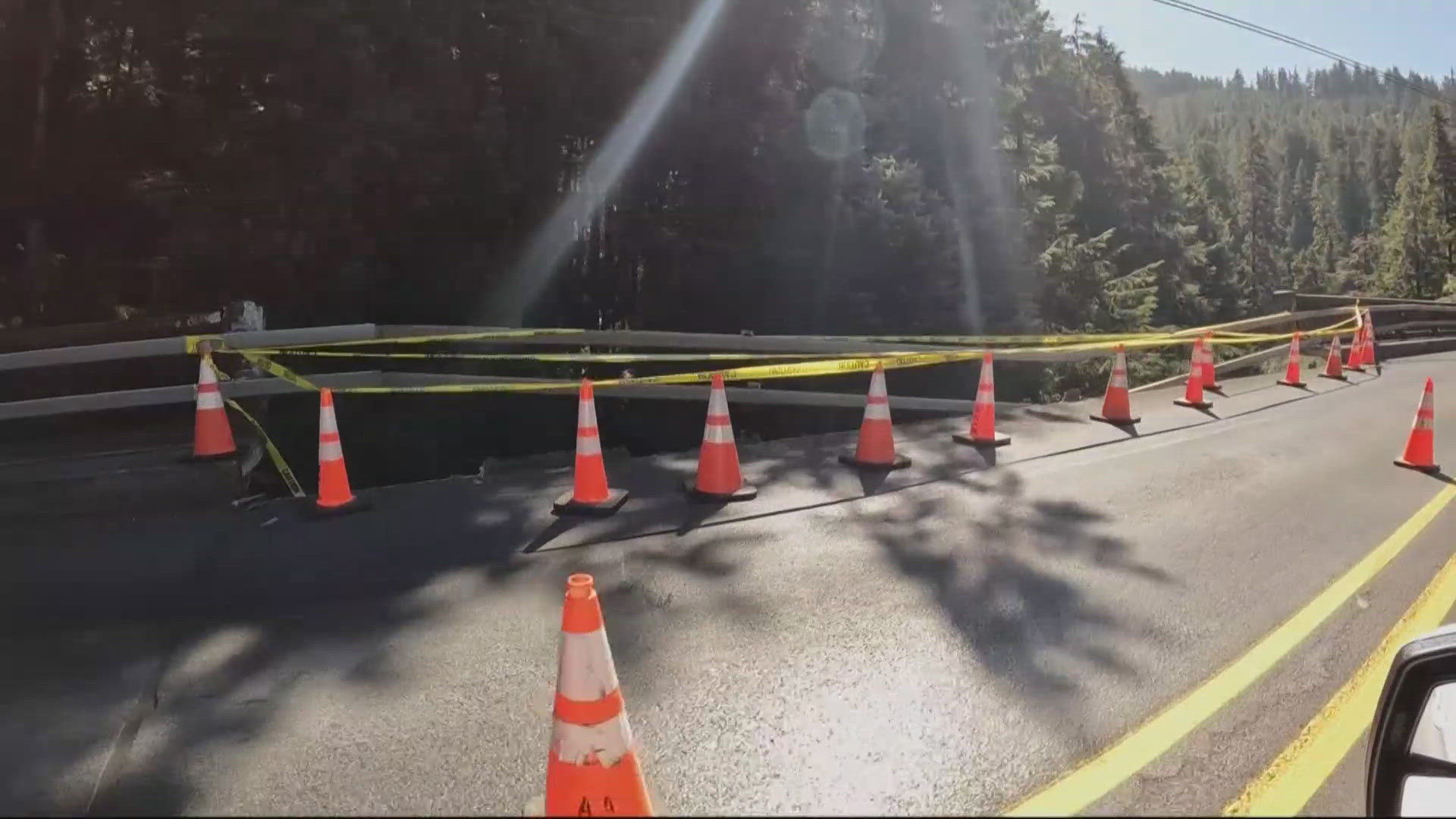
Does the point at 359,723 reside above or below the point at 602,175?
below

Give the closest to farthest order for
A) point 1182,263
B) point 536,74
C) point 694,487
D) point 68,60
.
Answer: point 694,487, point 68,60, point 536,74, point 1182,263

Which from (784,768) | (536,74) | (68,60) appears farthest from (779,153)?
(784,768)

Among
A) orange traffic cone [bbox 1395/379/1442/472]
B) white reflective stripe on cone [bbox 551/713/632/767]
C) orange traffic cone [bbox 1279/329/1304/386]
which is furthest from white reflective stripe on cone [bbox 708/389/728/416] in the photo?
orange traffic cone [bbox 1279/329/1304/386]

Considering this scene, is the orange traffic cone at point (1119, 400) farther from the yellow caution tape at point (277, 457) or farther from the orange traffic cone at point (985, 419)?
the yellow caution tape at point (277, 457)

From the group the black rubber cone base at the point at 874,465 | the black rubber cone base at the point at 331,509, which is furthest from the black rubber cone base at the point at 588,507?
the black rubber cone base at the point at 874,465

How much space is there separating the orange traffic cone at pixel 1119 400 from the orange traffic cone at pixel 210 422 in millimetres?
8606

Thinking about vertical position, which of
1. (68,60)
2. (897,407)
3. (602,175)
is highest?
(68,60)

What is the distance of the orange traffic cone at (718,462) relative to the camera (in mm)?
6973

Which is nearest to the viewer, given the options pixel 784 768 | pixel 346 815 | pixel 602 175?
pixel 346 815

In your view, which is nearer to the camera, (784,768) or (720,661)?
(784,768)

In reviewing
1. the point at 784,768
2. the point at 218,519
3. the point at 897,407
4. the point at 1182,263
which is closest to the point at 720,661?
the point at 784,768

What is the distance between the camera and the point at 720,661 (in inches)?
165

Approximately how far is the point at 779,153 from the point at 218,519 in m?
8.68

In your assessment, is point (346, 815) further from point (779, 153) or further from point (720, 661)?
point (779, 153)
